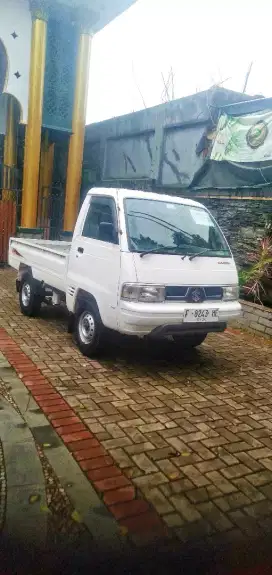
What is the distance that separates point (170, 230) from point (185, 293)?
2.80 feet

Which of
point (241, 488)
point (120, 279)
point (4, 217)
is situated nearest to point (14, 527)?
point (241, 488)

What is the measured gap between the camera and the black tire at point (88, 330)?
4.89 meters

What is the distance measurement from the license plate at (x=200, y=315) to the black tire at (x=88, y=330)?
106 centimetres

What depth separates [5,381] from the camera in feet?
14.1

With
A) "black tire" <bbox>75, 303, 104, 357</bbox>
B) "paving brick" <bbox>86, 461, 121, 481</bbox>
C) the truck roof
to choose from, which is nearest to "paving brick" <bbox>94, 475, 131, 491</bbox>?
"paving brick" <bbox>86, 461, 121, 481</bbox>

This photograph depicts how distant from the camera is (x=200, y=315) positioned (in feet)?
15.2

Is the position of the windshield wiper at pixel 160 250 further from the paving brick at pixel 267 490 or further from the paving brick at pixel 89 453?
the paving brick at pixel 267 490

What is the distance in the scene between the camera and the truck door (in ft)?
15.0

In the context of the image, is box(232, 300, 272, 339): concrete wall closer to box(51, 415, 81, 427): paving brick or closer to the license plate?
the license plate

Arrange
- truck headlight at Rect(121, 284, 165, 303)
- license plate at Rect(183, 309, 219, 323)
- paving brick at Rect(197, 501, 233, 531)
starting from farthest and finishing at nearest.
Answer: license plate at Rect(183, 309, 219, 323) < truck headlight at Rect(121, 284, 165, 303) < paving brick at Rect(197, 501, 233, 531)

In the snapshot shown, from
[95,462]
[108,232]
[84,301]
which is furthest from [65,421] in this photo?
[108,232]

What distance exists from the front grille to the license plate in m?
0.16

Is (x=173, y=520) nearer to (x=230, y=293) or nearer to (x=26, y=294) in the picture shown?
(x=230, y=293)

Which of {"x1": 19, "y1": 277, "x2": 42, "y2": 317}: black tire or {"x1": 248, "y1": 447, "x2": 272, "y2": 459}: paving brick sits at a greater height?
{"x1": 19, "y1": 277, "x2": 42, "y2": 317}: black tire
